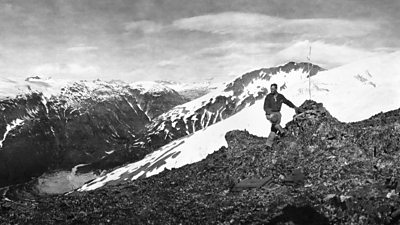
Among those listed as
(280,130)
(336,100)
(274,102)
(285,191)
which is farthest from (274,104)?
(336,100)

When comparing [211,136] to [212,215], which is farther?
[211,136]

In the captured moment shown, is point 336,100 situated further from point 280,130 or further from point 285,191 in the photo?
point 285,191

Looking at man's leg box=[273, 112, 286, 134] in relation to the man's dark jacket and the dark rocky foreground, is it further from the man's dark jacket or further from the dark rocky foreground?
the dark rocky foreground

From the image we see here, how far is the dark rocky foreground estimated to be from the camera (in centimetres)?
1761

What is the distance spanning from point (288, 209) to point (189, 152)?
98.8 meters

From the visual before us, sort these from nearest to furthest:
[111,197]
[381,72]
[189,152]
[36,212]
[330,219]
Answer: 1. [330,219]
2. [36,212]
3. [111,197]
4. [381,72]
5. [189,152]

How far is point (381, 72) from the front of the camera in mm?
100188

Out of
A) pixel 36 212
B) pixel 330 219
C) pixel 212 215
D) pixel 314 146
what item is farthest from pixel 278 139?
pixel 36 212

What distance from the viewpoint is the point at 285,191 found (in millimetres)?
21312

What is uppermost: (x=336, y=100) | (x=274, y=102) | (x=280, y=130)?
(x=274, y=102)

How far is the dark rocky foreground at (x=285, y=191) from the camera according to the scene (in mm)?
17609

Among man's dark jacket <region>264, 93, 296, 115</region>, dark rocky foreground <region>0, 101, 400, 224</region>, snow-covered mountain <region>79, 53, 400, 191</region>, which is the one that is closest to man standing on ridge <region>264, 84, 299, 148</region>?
man's dark jacket <region>264, 93, 296, 115</region>

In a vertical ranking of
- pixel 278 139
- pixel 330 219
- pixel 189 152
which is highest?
pixel 278 139

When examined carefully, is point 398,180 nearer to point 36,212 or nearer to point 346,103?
point 36,212
